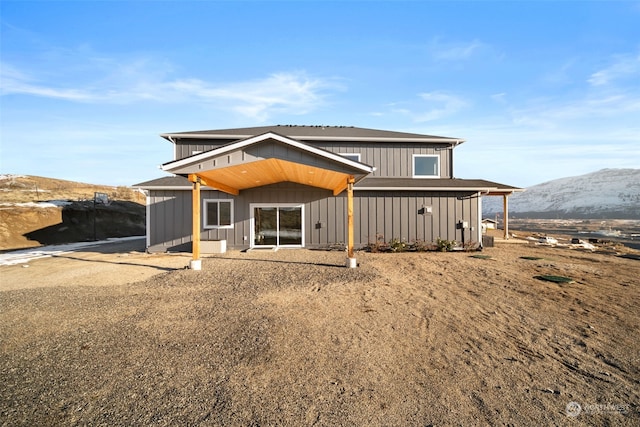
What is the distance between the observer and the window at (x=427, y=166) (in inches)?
605

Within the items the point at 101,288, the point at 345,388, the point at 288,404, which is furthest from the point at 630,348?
the point at 101,288

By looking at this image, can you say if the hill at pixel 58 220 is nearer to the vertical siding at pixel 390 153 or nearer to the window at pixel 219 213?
the window at pixel 219 213

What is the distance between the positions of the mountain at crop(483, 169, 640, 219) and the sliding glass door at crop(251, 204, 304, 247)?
252 feet

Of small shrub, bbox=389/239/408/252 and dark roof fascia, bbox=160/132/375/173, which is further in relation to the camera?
small shrub, bbox=389/239/408/252

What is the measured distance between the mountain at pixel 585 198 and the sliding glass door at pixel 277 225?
76.7 meters

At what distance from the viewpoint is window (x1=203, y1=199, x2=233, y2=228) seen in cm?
1359

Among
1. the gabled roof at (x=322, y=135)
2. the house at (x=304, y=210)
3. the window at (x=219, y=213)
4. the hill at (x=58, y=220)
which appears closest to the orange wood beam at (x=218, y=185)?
the house at (x=304, y=210)

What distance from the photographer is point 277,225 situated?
13.8m

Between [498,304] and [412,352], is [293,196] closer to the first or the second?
[498,304]

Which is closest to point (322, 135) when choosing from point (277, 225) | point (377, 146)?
point (377, 146)

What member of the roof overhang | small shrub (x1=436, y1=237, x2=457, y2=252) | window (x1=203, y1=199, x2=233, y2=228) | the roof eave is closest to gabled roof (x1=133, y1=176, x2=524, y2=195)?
window (x1=203, y1=199, x2=233, y2=228)

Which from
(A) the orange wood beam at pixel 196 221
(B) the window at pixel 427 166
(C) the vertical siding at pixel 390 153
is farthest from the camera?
(B) the window at pixel 427 166

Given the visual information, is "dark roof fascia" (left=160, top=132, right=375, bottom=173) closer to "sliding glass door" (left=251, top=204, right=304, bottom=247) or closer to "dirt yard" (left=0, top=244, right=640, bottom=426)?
"dirt yard" (left=0, top=244, right=640, bottom=426)

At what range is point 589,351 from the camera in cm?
396
